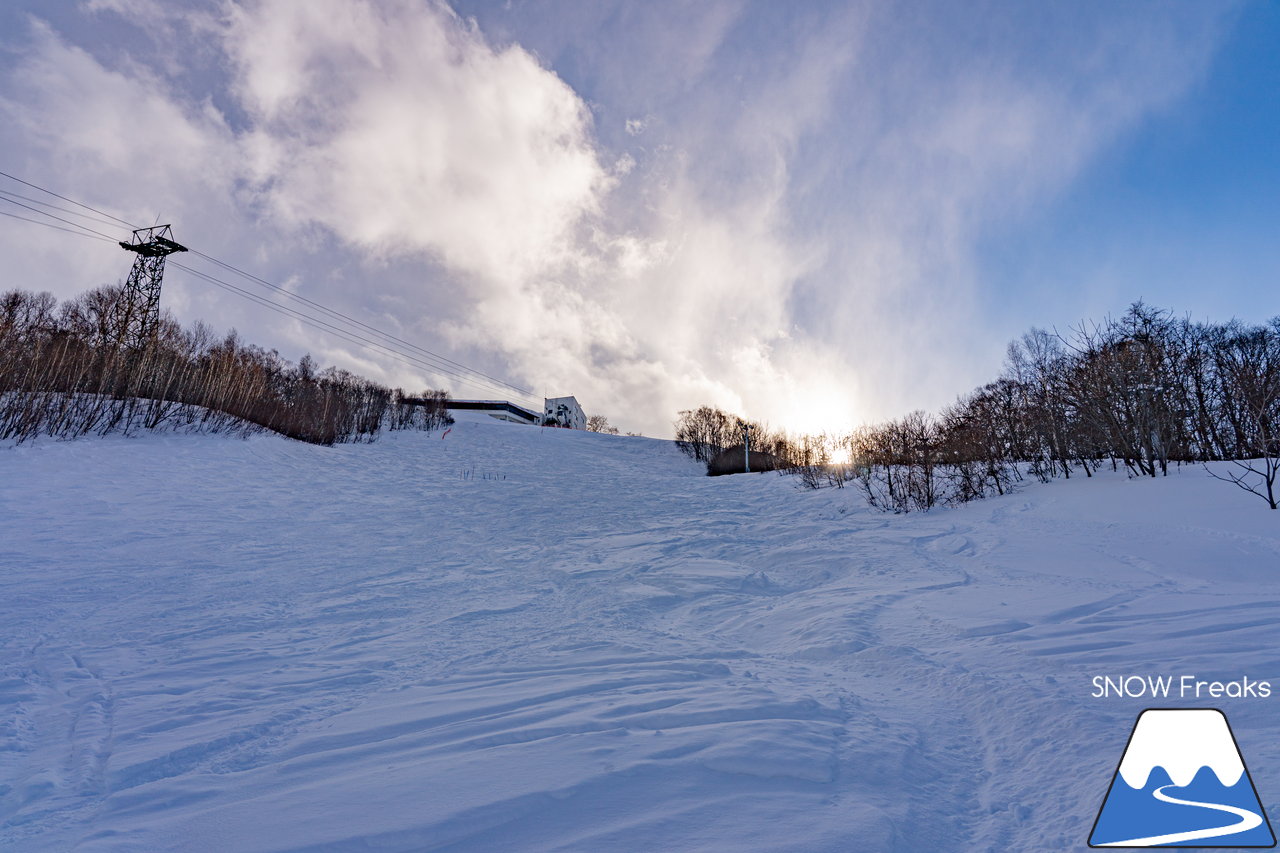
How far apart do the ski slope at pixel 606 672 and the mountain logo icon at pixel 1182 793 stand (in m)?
0.08

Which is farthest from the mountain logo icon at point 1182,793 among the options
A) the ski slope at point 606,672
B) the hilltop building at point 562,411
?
the hilltop building at point 562,411

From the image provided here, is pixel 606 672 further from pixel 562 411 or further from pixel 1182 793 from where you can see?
pixel 562 411

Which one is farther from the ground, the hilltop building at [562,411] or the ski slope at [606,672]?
the hilltop building at [562,411]

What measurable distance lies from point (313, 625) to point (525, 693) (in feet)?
8.71

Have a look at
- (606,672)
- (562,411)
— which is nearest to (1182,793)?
(606,672)

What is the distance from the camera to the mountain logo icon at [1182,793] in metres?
1.62

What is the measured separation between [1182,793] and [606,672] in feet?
8.64

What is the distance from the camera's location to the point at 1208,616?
351cm

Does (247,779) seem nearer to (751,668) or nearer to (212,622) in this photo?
(751,668)

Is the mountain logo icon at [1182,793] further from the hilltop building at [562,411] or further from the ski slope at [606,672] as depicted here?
the hilltop building at [562,411]

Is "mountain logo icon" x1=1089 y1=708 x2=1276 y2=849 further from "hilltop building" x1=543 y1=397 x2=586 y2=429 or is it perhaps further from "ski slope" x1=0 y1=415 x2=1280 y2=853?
"hilltop building" x1=543 y1=397 x2=586 y2=429

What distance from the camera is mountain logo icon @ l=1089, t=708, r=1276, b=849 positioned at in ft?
5.32

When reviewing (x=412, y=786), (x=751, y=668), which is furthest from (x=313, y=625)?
(x=751, y=668)

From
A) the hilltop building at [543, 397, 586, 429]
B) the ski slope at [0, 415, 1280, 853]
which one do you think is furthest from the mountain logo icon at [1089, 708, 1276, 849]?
the hilltop building at [543, 397, 586, 429]
